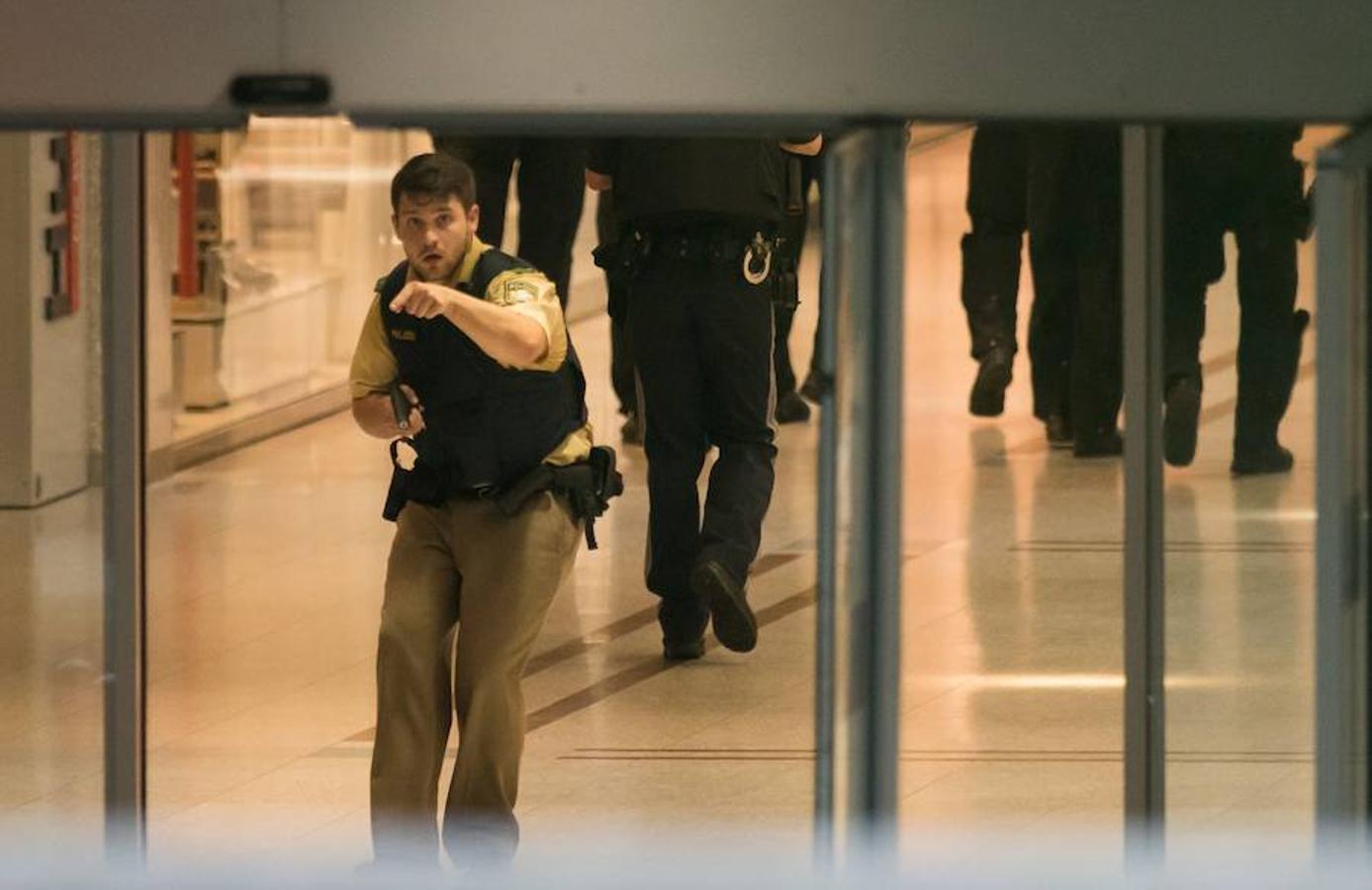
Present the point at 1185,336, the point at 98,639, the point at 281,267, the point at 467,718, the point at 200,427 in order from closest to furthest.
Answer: the point at 1185,336 → the point at 467,718 → the point at 98,639 → the point at 200,427 → the point at 281,267

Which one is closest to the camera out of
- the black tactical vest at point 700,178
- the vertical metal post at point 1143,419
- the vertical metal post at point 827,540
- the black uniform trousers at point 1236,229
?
the vertical metal post at point 827,540

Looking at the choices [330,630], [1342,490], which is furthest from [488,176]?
[1342,490]

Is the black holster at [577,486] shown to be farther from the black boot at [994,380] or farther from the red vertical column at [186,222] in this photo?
the red vertical column at [186,222]

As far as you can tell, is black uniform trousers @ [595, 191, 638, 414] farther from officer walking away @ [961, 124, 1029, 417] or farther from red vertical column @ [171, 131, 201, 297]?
red vertical column @ [171, 131, 201, 297]

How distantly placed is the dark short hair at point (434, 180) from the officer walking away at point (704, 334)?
47.9 inches

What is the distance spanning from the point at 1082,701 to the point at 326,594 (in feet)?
7.26

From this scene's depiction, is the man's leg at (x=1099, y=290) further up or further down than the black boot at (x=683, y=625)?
further up

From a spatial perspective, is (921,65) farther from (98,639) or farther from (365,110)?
(98,639)

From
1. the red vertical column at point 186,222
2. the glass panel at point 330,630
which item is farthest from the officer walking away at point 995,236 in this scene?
the red vertical column at point 186,222

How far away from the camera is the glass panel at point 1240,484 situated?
5.12m

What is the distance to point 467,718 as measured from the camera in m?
5.45

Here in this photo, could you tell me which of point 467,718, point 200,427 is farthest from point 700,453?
point 200,427

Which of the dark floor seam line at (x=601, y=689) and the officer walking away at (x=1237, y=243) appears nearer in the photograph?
the officer walking away at (x=1237, y=243)

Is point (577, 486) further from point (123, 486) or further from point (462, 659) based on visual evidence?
point (123, 486)
